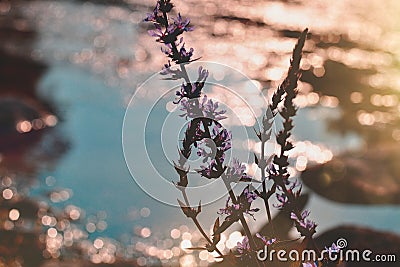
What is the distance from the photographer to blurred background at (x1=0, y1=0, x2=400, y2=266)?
7.29 meters


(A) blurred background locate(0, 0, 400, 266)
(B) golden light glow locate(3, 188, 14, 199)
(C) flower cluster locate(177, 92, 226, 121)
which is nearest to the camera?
(C) flower cluster locate(177, 92, 226, 121)

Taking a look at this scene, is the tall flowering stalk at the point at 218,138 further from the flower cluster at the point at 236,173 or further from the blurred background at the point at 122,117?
the blurred background at the point at 122,117

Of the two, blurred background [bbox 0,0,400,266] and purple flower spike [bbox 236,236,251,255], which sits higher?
blurred background [bbox 0,0,400,266]

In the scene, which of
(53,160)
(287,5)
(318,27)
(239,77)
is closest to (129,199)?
(53,160)

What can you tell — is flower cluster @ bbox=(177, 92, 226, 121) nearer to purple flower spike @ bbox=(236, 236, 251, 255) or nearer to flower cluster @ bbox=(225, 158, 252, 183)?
flower cluster @ bbox=(225, 158, 252, 183)

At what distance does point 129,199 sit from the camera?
28.2 feet

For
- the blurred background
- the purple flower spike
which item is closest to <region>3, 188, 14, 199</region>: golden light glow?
the blurred background

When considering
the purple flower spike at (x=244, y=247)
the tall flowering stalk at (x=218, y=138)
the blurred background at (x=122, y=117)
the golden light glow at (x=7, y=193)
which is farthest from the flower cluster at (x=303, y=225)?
the golden light glow at (x=7, y=193)

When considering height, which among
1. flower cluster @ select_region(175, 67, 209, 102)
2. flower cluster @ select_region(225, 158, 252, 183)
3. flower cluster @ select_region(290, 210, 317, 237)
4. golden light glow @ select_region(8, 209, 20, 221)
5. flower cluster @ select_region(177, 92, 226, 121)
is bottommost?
flower cluster @ select_region(290, 210, 317, 237)

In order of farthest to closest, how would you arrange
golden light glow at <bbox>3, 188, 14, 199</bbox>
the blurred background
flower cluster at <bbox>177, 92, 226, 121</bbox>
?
golden light glow at <bbox>3, 188, 14, 199</bbox>
the blurred background
flower cluster at <bbox>177, 92, 226, 121</bbox>

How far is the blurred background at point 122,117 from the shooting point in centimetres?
729

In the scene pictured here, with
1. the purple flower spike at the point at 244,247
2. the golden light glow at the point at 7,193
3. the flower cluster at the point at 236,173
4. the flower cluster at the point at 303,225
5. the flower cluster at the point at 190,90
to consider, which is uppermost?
the golden light glow at the point at 7,193

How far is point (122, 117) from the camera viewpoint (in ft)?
37.5

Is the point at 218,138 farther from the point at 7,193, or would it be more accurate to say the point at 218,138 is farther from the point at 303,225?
the point at 7,193
